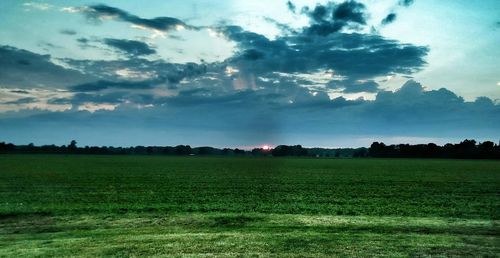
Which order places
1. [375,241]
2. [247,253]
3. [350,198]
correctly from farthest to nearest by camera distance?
[350,198]
[375,241]
[247,253]

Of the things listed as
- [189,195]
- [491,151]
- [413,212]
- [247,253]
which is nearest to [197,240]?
[247,253]

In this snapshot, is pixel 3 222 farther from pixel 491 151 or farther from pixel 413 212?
pixel 491 151

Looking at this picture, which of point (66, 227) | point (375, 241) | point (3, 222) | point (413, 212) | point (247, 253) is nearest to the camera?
point (247, 253)

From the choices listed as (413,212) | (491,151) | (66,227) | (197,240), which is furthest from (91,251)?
(491,151)

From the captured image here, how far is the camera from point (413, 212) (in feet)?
69.4

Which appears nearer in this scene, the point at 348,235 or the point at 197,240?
the point at 197,240

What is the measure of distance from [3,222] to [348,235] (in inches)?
567

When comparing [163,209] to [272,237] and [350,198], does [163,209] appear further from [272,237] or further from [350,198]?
[350,198]

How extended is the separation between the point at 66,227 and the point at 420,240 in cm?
1301

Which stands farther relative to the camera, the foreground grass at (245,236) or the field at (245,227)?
the field at (245,227)

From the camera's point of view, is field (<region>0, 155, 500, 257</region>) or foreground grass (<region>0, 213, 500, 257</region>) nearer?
foreground grass (<region>0, 213, 500, 257</region>)

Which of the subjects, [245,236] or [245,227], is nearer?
[245,236]

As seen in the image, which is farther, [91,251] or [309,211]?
[309,211]

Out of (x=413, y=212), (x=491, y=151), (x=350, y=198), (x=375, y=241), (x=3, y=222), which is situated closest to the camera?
(x=375, y=241)
